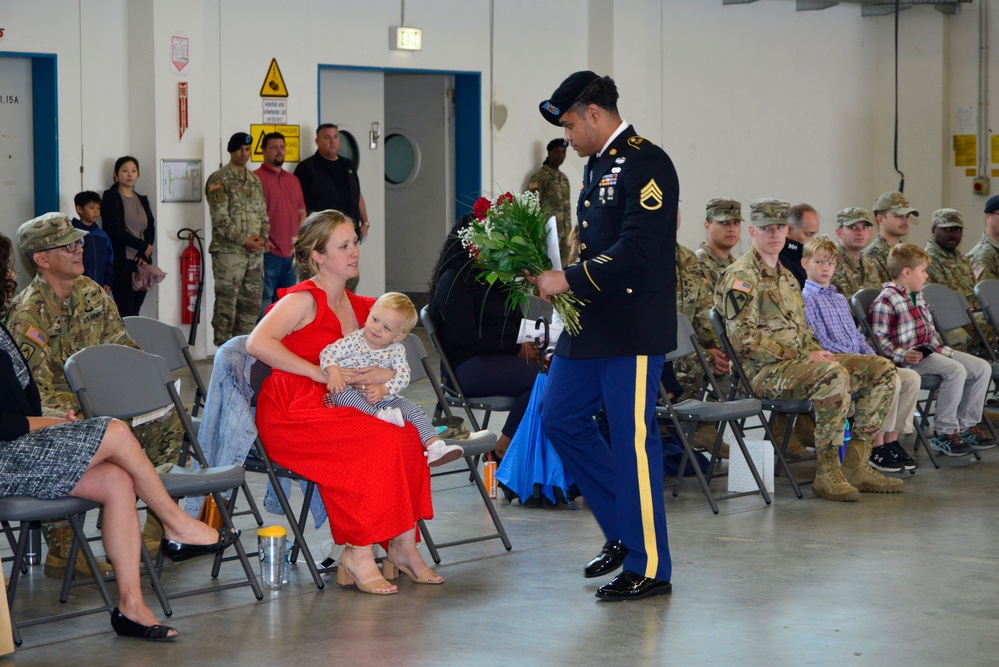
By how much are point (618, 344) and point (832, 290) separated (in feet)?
9.09

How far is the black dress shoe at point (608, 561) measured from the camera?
4.92 metres

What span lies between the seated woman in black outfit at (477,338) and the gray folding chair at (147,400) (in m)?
1.63

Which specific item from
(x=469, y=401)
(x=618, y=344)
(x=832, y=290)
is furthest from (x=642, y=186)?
(x=832, y=290)

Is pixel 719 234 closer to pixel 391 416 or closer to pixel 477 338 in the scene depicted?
pixel 477 338

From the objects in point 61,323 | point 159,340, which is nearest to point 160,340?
point 159,340

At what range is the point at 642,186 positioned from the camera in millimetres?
4512

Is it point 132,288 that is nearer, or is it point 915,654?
point 915,654

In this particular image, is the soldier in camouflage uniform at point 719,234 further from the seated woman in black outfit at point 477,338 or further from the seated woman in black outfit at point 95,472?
the seated woman in black outfit at point 95,472

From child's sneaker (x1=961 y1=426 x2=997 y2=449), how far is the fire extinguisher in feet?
20.0

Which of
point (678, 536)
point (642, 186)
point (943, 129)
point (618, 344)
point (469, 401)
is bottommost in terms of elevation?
point (678, 536)

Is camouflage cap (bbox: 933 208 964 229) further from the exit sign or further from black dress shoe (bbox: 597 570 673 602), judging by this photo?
the exit sign

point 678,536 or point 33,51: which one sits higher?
point 33,51

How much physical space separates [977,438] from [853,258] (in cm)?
126

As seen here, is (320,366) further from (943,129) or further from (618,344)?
(943,129)
